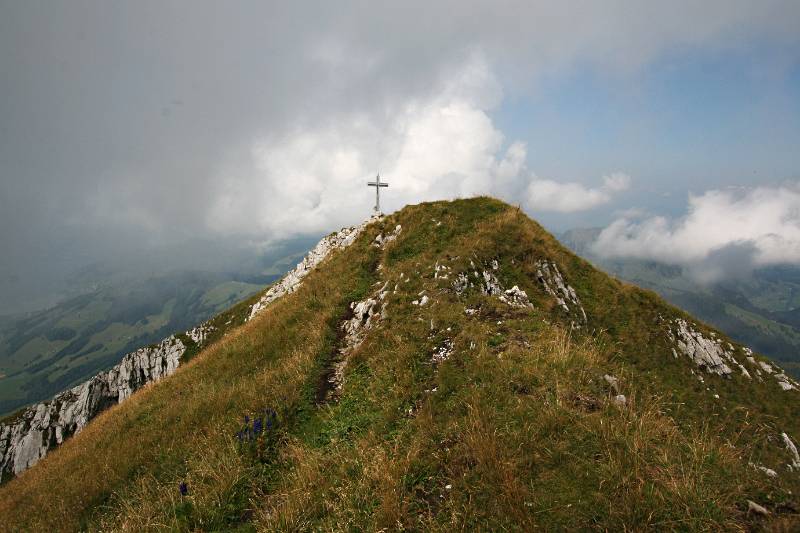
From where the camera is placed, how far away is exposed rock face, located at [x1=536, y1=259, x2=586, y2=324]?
22391 mm

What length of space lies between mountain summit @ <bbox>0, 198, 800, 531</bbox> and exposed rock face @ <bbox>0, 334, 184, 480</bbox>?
33.4 m

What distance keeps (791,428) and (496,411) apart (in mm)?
26349

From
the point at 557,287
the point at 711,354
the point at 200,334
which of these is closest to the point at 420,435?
the point at 557,287

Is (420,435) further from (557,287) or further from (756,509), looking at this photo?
(557,287)

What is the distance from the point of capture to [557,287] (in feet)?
76.7

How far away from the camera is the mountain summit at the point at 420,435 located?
5746 mm

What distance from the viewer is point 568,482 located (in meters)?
5.96

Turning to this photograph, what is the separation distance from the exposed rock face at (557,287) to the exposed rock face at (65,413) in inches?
1705

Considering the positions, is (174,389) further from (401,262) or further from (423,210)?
(423,210)

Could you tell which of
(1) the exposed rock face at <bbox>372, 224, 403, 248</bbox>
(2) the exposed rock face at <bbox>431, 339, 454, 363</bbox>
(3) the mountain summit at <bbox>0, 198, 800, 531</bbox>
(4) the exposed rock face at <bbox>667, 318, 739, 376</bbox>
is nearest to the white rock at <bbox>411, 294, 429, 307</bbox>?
(3) the mountain summit at <bbox>0, 198, 800, 531</bbox>

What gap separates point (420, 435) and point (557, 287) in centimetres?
1869

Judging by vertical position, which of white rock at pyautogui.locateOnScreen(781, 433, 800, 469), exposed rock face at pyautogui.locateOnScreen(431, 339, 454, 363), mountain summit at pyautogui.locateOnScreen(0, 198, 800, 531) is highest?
exposed rock face at pyautogui.locateOnScreen(431, 339, 454, 363)

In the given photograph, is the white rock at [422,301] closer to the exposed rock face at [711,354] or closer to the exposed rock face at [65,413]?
the exposed rock face at [711,354]

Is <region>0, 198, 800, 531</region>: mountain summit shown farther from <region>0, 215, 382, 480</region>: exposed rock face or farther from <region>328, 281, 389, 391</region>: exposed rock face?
<region>0, 215, 382, 480</region>: exposed rock face
